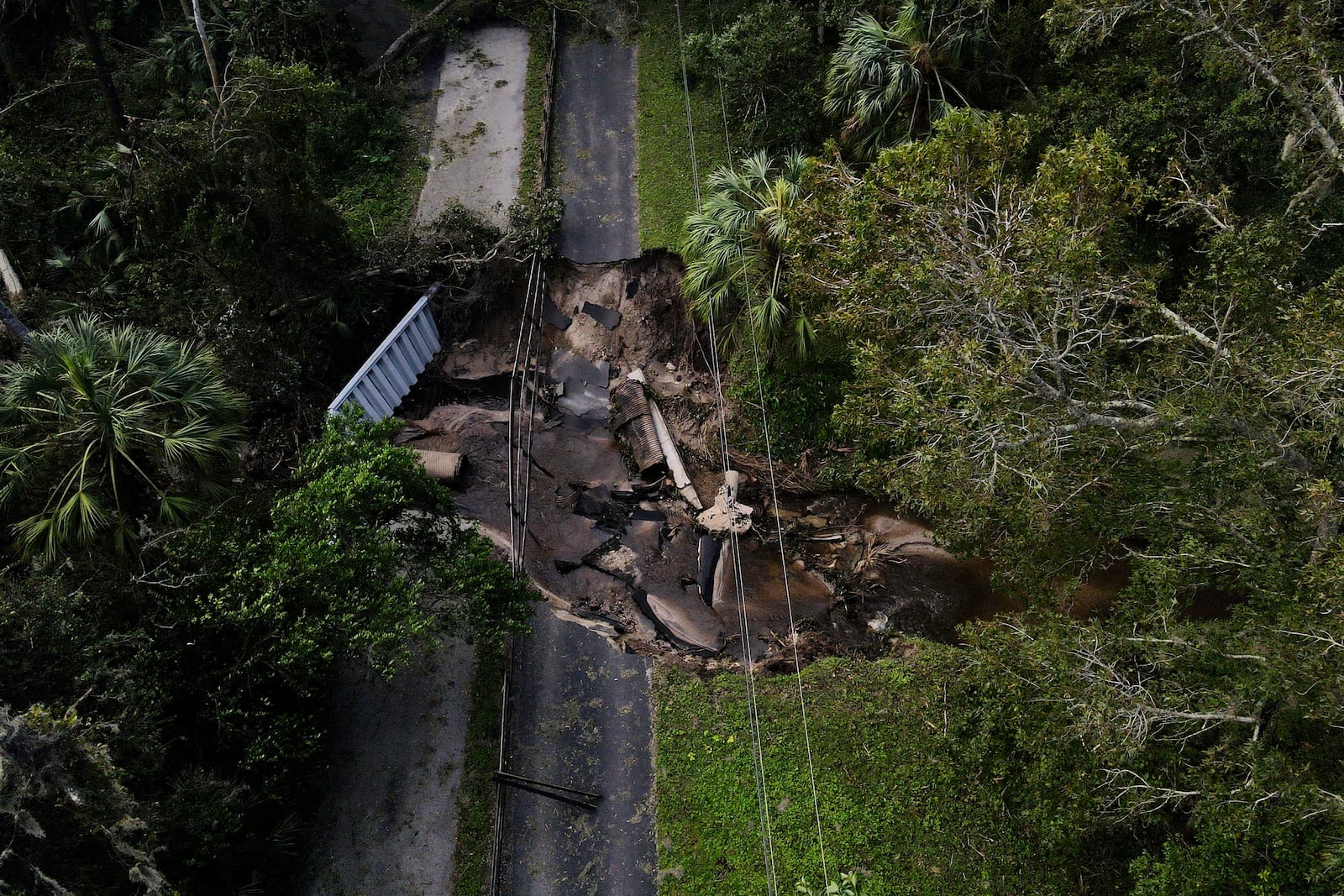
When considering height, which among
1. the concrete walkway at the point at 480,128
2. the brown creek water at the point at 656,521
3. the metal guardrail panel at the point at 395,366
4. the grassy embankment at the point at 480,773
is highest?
the concrete walkway at the point at 480,128

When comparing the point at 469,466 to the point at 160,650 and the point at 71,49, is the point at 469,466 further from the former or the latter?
the point at 71,49

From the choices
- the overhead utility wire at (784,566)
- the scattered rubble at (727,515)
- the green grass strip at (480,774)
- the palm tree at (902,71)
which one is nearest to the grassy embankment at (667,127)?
the overhead utility wire at (784,566)

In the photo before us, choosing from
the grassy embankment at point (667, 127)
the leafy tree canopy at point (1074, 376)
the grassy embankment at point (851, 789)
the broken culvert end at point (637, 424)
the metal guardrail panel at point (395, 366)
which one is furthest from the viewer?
the grassy embankment at point (667, 127)

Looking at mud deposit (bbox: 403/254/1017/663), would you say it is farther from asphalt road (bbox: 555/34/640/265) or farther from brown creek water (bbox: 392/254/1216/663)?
asphalt road (bbox: 555/34/640/265)

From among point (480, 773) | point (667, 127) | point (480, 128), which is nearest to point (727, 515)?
point (480, 773)

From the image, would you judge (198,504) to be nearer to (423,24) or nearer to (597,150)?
(597,150)

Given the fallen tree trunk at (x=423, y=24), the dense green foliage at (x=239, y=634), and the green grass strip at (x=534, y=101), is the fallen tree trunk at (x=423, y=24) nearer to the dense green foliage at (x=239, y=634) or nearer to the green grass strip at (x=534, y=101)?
the green grass strip at (x=534, y=101)
